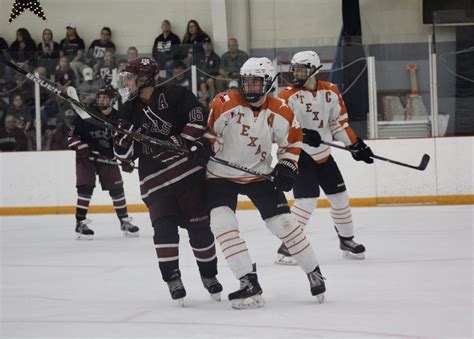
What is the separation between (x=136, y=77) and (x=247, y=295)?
111 centimetres

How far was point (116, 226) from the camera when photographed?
28.5ft

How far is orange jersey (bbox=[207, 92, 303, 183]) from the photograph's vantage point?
441cm

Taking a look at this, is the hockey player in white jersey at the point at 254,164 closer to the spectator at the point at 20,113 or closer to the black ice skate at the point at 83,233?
the black ice skate at the point at 83,233

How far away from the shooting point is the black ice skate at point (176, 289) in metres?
4.45

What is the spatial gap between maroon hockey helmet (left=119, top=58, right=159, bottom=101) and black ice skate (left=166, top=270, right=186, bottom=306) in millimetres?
839

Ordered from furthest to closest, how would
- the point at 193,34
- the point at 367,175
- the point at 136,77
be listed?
1. the point at 193,34
2. the point at 367,175
3. the point at 136,77

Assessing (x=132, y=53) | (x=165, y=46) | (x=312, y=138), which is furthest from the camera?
(x=165, y=46)

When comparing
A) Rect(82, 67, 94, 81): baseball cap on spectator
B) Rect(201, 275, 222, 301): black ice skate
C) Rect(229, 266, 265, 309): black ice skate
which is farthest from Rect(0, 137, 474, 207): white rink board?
Rect(229, 266, 265, 309): black ice skate

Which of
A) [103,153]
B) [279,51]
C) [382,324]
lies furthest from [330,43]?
[382,324]

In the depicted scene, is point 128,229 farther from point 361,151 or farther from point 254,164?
point 254,164

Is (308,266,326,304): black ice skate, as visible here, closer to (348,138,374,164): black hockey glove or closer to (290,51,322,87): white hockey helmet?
(348,138,374,164): black hockey glove

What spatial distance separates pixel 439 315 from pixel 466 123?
19.7 ft

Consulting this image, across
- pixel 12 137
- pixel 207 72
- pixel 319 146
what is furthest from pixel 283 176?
pixel 12 137

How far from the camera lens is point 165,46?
10711 mm
